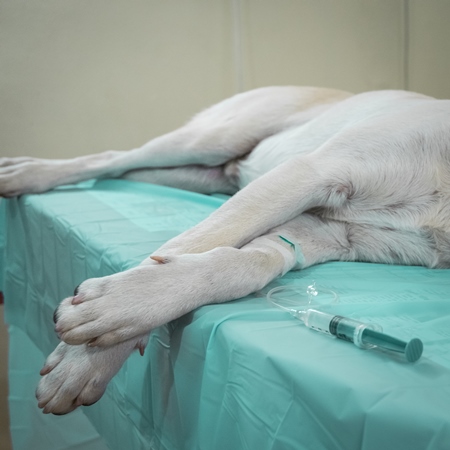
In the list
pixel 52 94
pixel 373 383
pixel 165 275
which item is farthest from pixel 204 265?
pixel 52 94

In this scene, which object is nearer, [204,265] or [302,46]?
[204,265]

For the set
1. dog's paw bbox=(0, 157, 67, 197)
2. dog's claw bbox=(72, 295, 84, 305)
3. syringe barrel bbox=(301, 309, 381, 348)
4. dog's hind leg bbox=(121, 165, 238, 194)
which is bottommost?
dog's hind leg bbox=(121, 165, 238, 194)

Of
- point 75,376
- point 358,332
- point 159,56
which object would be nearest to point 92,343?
point 75,376

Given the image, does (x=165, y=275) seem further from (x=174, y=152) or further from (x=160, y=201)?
(x=174, y=152)

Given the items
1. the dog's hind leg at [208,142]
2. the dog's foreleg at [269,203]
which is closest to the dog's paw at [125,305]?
the dog's foreleg at [269,203]

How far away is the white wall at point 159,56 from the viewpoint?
4000 millimetres

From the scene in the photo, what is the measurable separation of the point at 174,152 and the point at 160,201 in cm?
35

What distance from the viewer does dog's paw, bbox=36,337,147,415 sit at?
109cm

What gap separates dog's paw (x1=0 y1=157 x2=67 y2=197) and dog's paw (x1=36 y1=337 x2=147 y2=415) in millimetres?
1546

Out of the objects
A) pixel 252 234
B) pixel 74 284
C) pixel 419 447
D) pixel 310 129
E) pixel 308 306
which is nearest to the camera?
pixel 419 447

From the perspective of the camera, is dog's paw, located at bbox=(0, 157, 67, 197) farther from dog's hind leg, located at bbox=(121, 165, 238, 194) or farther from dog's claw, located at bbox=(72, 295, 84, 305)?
dog's claw, located at bbox=(72, 295, 84, 305)

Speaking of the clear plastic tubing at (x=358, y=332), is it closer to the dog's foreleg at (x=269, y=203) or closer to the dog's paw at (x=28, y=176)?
the dog's foreleg at (x=269, y=203)

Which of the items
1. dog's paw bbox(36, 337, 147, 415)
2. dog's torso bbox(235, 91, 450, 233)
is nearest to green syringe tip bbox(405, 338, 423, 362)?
dog's paw bbox(36, 337, 147, 415)

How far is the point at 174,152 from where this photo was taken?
2.61 m
